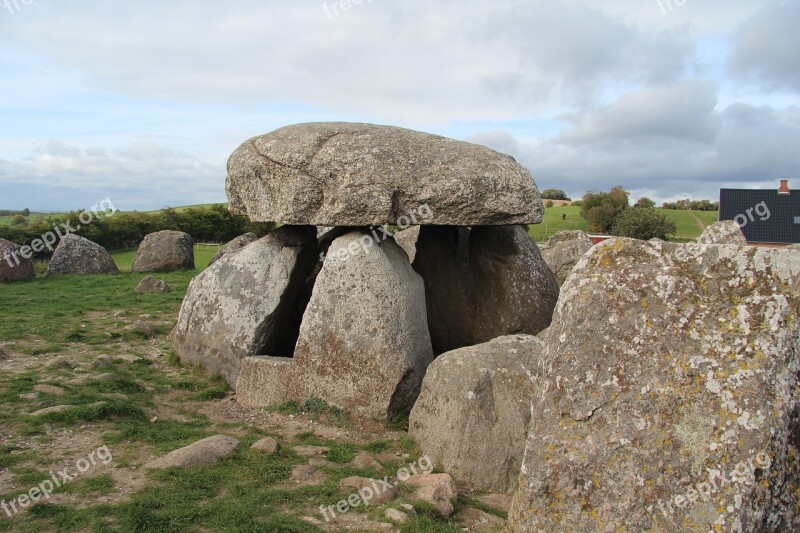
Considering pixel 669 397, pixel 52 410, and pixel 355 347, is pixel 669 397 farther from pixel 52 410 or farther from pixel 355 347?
pixel 52 410

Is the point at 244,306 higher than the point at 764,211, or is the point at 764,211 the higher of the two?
the point at 764,211

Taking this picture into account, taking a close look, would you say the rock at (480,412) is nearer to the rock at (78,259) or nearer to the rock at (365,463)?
the rock at (365,463)

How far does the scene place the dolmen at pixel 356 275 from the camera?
26.0ft

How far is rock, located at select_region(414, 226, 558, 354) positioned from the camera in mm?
10031

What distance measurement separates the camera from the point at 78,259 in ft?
65.2

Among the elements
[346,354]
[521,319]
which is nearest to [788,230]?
[521,319]

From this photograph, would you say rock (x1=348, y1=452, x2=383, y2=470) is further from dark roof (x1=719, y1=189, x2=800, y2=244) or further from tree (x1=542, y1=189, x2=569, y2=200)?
tree (x1=542, y1=189, x2=569, y2=200)
